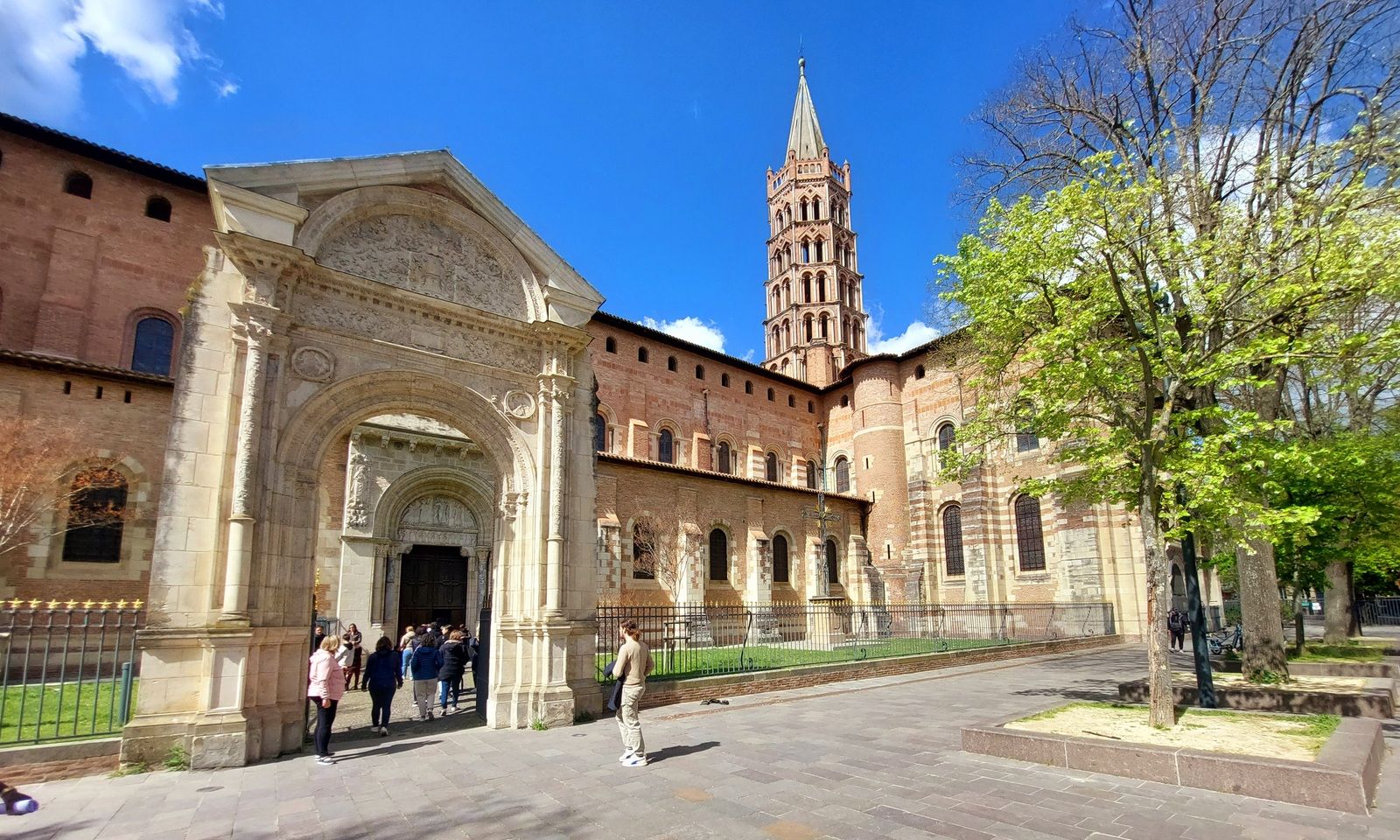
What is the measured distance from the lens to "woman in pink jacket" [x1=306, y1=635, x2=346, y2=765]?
28.7ft

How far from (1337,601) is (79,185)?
40426 millimetres

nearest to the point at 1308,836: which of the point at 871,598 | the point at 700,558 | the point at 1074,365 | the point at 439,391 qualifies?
the point at 1074,365

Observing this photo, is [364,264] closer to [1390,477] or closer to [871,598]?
[1390,477]

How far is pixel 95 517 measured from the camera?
647 inches

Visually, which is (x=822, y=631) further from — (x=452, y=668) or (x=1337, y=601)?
(x=452, y=668)

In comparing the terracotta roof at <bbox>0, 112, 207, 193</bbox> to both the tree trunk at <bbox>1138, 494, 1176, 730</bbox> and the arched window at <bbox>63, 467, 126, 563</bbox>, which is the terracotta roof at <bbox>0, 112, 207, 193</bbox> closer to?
the arched window at <bbox>63, 467, 126, 563</bbox>

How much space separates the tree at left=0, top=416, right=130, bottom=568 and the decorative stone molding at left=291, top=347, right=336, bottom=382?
32.6ft

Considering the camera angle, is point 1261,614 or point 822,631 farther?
point 822,631

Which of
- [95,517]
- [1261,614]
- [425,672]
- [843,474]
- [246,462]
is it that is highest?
[843,474]

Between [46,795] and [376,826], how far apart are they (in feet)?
13.0

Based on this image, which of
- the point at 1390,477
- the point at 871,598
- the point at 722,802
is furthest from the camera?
the point at 871,598

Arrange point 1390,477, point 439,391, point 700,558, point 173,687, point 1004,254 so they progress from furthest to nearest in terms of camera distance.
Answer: point 700,558 < point 1390,477 < point 439,391 < point 1004,254 < point 173,687

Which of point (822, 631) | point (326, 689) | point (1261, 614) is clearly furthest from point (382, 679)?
point (822, 631)

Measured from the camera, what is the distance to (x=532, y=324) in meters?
12.4
